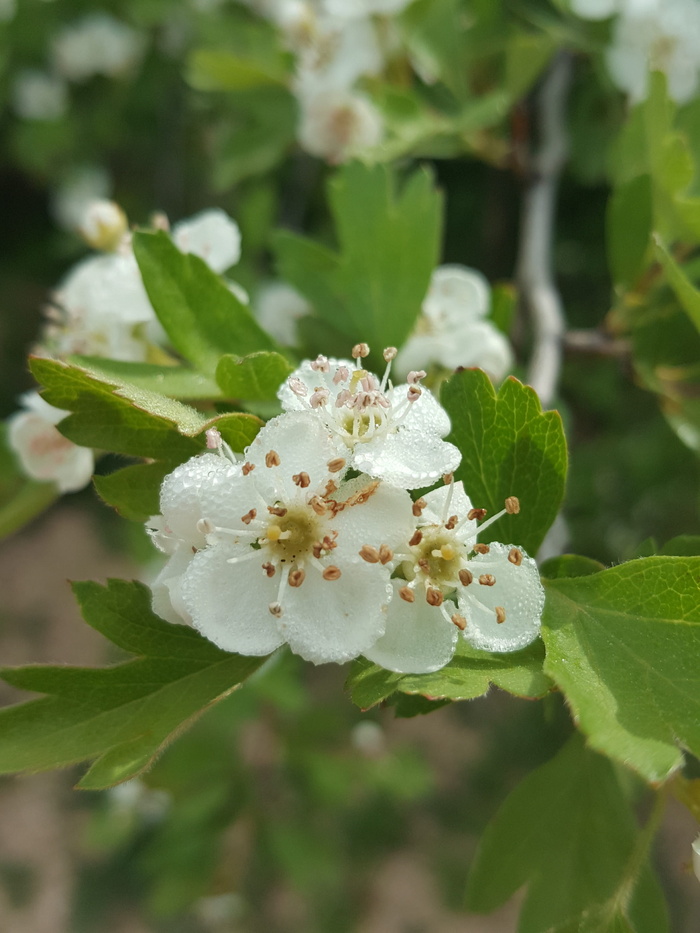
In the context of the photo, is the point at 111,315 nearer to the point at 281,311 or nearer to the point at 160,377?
the point at 160,377

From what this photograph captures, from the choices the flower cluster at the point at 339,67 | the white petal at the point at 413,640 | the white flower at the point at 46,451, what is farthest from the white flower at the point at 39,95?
the white petal at the point at 413,640

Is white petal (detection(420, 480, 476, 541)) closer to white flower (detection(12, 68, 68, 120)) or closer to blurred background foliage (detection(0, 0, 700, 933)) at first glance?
blurred background foliage (detection(0, 0, 700, 933))

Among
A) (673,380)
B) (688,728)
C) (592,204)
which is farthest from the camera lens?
(592,204)

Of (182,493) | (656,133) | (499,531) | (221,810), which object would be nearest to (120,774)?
(182,493)

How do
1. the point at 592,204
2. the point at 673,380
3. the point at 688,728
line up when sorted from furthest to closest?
the point at 592,204 < the point at 673,380 < the point at 688,728

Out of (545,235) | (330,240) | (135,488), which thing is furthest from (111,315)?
(330,240)

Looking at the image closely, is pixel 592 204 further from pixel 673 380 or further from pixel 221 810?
pixel 221 810
